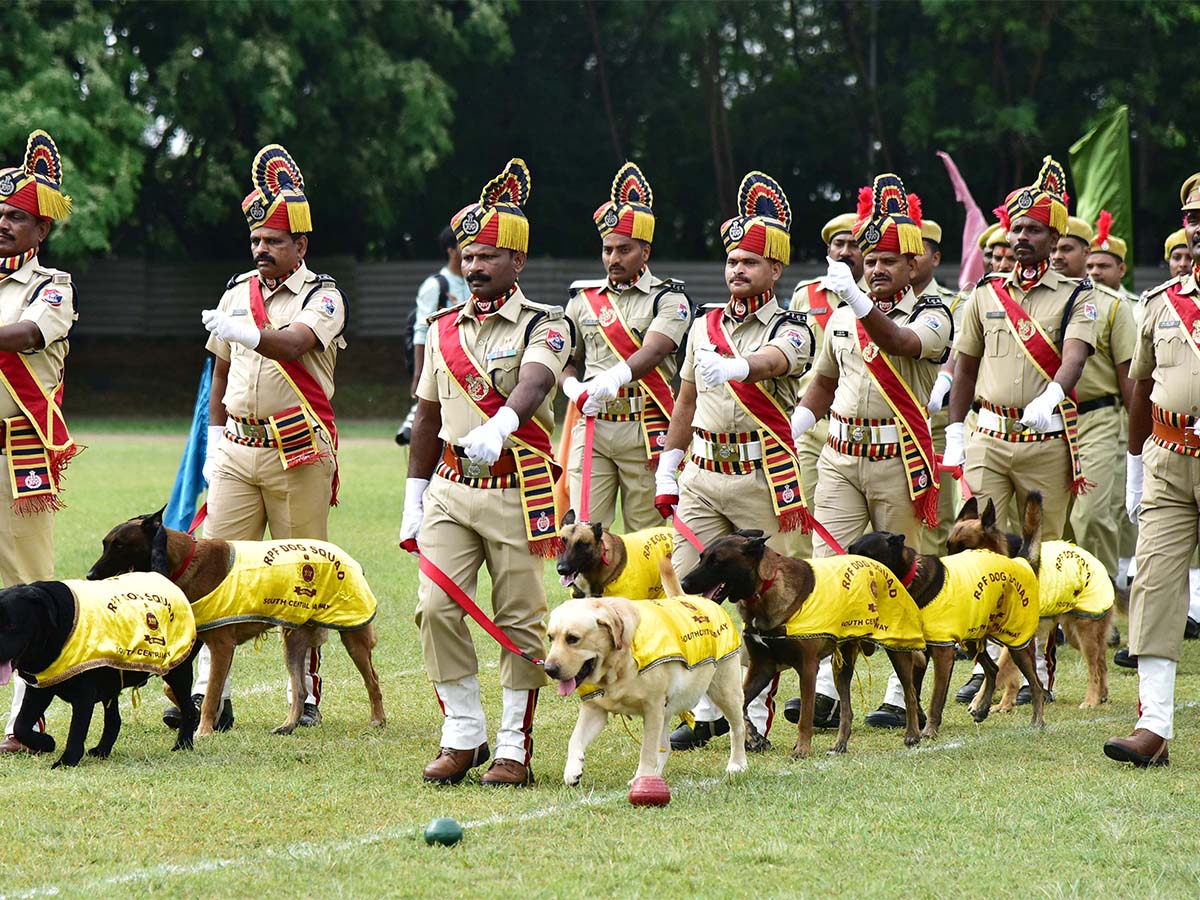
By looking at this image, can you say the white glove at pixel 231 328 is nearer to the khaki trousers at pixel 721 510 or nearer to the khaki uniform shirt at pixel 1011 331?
the khaki trousers at pixel 721 510

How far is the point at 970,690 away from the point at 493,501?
144 inches

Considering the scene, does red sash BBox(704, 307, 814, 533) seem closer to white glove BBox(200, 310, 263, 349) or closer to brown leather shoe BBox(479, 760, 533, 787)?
brown leather shoe BBox(479, 760, 533, 787)

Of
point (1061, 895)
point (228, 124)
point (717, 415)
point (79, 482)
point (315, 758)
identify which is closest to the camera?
point (1061, 895)

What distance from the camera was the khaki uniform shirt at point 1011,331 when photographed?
30.8 ft

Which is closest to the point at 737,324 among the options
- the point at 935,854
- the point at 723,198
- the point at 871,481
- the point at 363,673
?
the point at 871,481

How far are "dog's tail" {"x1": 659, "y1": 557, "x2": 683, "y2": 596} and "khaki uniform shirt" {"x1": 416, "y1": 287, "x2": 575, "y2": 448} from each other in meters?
1.45

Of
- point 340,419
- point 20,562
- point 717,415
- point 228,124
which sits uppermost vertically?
point 228,124

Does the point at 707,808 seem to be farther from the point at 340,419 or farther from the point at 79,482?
the point at 340,419

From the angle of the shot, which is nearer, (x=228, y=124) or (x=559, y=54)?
(x=228, y=124)

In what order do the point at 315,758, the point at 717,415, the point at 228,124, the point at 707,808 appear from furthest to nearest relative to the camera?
1. the point at 228,124
2. the point at 717,415
3. the point at 315,758
4. the point at 707,808

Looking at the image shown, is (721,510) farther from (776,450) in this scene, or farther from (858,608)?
(858,608)

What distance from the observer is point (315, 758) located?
7.73 meters

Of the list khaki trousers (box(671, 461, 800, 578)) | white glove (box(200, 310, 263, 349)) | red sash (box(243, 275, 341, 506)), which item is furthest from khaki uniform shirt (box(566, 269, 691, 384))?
white glove (box(200, 310, 263, 349))

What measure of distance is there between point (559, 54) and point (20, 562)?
30390mm
